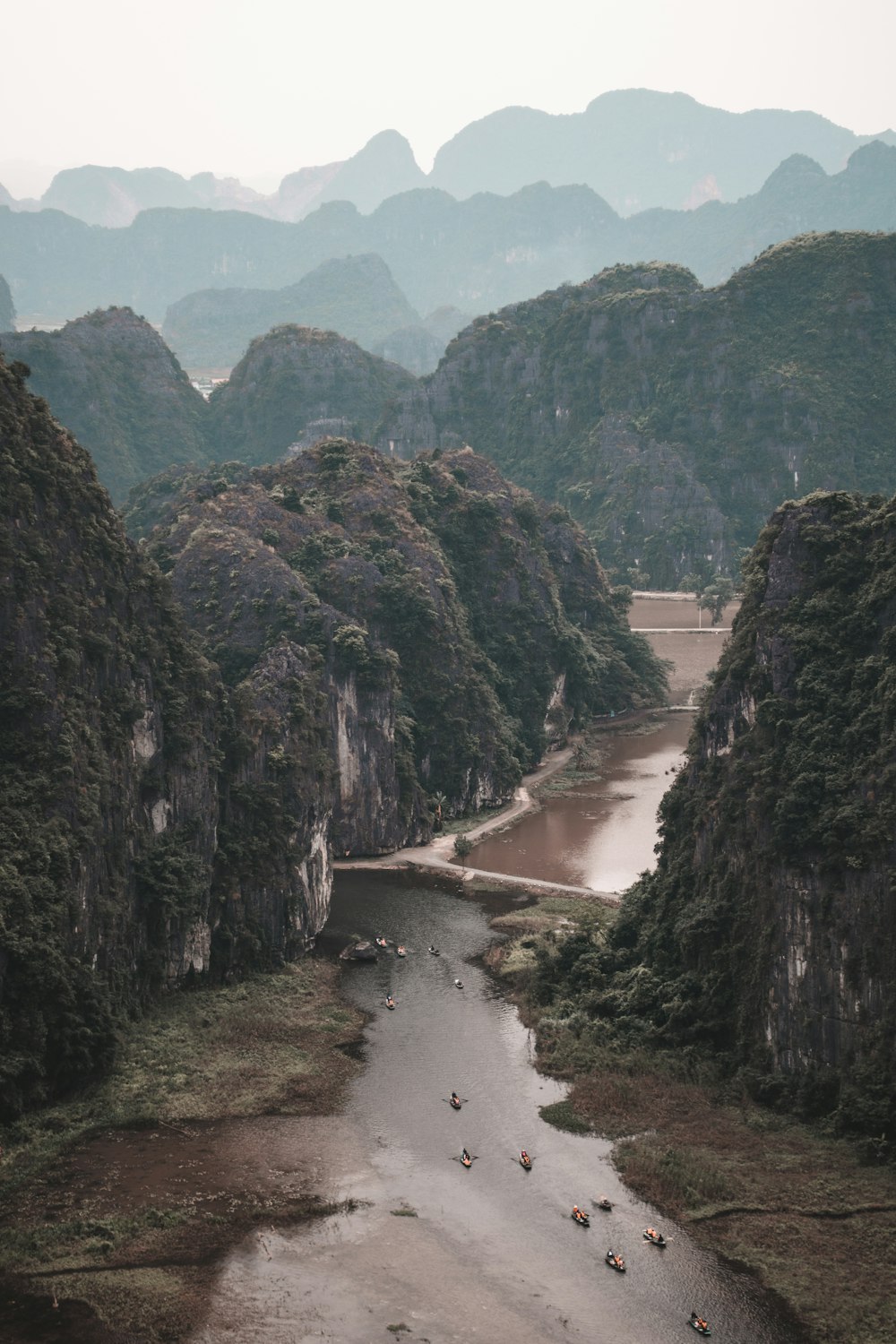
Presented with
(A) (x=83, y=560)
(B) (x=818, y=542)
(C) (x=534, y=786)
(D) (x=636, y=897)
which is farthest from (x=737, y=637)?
(C) (x=534, y=786)

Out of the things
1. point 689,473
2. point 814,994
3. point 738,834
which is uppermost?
point 689,473

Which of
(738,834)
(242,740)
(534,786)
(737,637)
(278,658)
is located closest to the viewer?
(738,834)

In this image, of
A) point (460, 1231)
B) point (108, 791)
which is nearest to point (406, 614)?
point (108, 791)

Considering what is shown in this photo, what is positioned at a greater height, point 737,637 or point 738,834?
point 737,637

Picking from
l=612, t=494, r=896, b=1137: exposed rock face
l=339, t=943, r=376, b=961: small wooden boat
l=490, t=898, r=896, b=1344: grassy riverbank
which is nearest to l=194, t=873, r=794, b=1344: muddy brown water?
l=490, t=898, r=896, b=1344: grassy riverbank

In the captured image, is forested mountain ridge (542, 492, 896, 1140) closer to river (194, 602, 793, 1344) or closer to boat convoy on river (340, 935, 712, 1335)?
river (194, 602, 793, 1344)

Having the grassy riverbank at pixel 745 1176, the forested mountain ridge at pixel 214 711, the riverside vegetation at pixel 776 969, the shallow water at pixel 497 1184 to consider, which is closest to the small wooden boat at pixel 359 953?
the shallow water at pixel 497 1184

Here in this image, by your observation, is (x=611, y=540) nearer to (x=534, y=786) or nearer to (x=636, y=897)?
(x=534, y=786)

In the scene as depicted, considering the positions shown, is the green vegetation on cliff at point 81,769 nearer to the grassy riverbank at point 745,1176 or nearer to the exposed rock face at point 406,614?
the grassy riverbank at point 745,1176
